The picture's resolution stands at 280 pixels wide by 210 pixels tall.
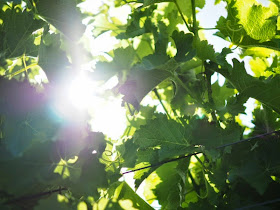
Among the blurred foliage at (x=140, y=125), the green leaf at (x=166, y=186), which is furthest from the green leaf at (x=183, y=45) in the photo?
the green leaf at (x=166, y=186)

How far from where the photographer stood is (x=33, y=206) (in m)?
0.65

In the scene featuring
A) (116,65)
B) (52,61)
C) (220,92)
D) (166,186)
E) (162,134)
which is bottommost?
(166,186)

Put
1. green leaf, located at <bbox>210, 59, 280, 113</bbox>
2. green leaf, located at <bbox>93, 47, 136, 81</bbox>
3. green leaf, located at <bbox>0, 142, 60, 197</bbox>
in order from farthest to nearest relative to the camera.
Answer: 1. green leaf, located at <bbox>93, 47, 136, 81</bbox>
2. green leaf, located at <bbox>210, 59, 280, 113</bbox>
3. green leaf, located at <bbox>0, 142, 60, 197</bbox>

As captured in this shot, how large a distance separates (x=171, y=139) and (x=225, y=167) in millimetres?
146

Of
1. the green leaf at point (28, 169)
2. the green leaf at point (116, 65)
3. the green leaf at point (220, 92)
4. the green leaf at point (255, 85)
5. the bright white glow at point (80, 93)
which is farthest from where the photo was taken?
the green leaf at point (220, 92)

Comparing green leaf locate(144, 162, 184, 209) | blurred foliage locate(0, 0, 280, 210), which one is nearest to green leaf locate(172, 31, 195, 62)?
blurred foliage locate(0, 0, 280, 210)

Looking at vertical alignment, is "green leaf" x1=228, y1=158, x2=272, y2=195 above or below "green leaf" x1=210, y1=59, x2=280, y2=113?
below

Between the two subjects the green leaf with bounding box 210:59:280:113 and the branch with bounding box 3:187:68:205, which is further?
the green leaf with bounding box 210:59:280:113

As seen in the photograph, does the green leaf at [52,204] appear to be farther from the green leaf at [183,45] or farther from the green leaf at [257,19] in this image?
the green leaf at [257,19]

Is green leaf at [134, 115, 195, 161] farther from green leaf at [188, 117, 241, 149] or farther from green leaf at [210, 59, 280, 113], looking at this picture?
green leaf at [210, 59, 280, 113]

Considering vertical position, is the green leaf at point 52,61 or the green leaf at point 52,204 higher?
the green leaf at point 52,61

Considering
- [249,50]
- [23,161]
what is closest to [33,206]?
[23,161]

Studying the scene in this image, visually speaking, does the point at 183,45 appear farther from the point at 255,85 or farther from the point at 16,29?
the point at 16,29

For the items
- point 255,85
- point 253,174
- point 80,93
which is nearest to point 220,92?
point 255,85
